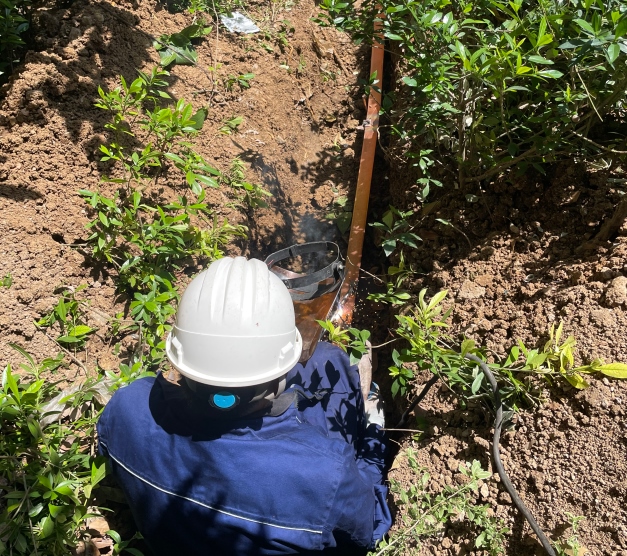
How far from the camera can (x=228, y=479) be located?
60.4 inches

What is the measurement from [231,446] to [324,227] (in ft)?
6.19

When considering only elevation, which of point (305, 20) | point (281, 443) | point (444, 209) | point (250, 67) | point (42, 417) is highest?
point (305, 20)

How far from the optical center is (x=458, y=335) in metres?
2.16

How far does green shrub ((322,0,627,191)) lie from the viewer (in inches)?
62.2

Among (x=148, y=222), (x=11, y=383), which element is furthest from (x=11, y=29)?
(x=11, y=383)

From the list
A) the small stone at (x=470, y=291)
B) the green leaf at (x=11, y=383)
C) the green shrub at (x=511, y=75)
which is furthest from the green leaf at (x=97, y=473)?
the green shrub at (x=511, y=75)

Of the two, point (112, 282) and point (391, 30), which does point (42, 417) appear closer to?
point (112, 282)

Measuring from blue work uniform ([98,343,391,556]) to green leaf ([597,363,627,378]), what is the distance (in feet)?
3.02

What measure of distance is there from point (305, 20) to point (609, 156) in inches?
103

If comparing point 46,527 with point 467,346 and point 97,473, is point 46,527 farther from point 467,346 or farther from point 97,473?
point 467,346

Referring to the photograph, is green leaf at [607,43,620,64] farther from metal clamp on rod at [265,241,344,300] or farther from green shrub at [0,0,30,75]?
green shrub at [0,0,30,75]

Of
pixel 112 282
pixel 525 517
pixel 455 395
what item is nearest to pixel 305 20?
pixel 112 282

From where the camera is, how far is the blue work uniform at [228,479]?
154 cm

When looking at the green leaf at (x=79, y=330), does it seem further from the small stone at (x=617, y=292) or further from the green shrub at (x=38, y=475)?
the small stone at (x=617, y=292)
